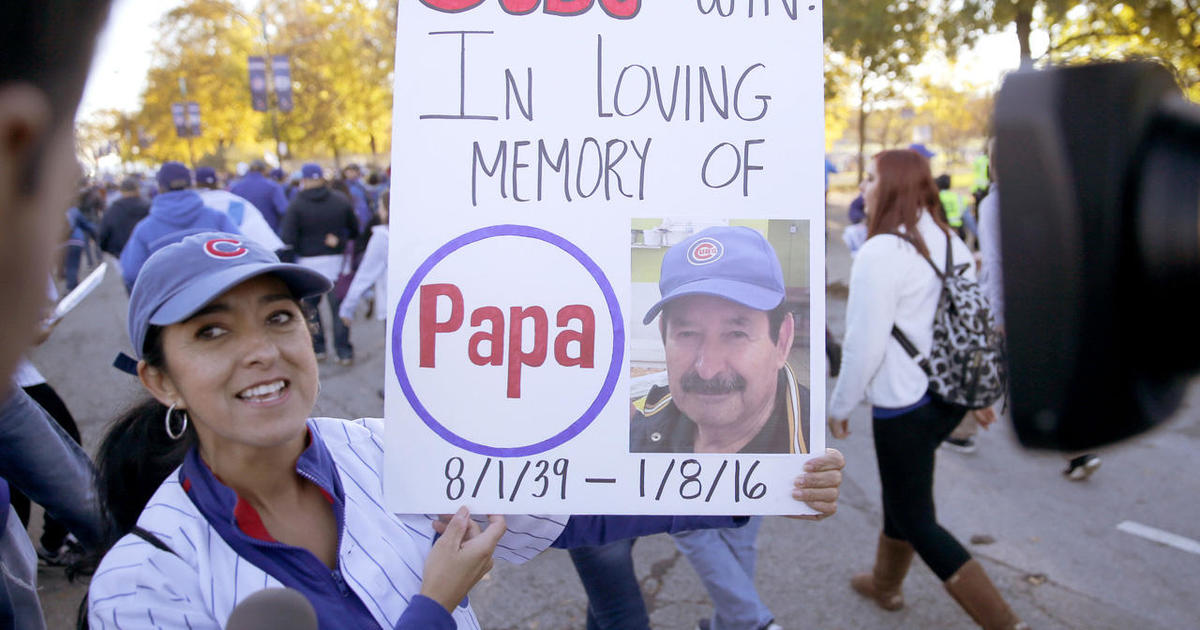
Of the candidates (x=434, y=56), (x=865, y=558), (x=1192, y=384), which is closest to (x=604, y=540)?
(x=434, y=56)

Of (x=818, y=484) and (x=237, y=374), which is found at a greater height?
(x=237, y=374)

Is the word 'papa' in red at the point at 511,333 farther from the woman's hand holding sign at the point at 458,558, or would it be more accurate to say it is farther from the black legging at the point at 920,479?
the black legging at the point at 920,479

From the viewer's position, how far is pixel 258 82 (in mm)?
19328

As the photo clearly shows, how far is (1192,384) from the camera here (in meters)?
0.76

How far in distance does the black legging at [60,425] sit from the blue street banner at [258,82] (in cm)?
1758

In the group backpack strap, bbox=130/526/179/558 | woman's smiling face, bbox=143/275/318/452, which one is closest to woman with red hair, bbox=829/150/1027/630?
woman's smiling face, bbox=143/275/318/452

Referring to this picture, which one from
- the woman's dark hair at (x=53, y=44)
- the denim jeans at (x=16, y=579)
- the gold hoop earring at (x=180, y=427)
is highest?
the woman's dark hair at (x=53, y=44)

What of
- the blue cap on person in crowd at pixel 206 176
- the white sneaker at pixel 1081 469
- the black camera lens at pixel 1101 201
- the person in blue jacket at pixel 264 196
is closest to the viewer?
the black camera lens at pixel 1101 201

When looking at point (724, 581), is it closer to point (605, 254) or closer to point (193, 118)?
point (605, 254)

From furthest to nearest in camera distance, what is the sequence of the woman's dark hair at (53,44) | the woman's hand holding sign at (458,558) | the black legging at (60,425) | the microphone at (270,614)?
the black legging at (60,425) → the woman's hand holding sign at (458,558) → the microphone at (270,614) → the woman's dark hair at (53,44)

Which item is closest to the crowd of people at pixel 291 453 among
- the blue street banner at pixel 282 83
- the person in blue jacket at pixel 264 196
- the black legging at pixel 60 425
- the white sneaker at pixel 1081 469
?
the black legging at pixel 60 425

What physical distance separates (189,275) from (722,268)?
99 cm

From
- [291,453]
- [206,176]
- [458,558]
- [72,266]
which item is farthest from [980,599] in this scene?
[72,266]

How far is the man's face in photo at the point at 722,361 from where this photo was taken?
1439 mm
